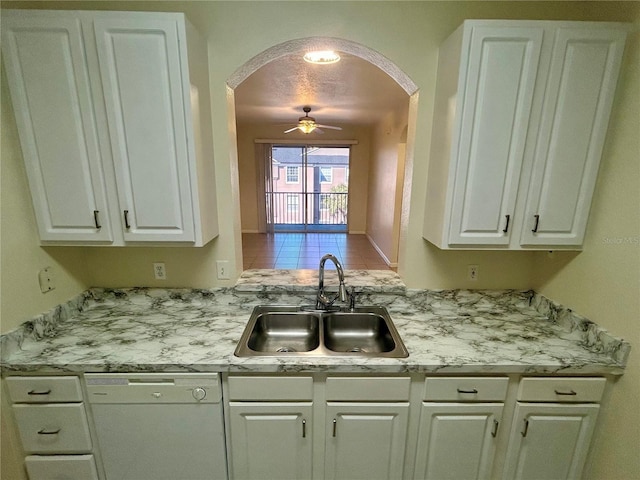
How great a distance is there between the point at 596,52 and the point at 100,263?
2684 millimetres

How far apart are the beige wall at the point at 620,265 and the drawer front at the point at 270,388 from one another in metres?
1.34

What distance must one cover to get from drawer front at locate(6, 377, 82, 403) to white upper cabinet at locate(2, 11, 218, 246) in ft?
2.00

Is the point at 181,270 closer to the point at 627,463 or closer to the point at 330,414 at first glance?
the point at 330,414

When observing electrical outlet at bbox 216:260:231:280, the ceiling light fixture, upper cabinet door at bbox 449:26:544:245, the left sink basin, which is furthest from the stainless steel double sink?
the ceiling light fixture

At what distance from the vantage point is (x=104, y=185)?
1326 mm

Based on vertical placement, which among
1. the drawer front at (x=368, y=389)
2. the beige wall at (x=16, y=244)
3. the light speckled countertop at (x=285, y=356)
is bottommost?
the drawer front at (x=368, y=389)

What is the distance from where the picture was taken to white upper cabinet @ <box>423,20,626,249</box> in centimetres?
122

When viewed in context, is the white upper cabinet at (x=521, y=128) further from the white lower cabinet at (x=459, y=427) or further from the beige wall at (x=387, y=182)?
the beige wall at (x=387, y=182)

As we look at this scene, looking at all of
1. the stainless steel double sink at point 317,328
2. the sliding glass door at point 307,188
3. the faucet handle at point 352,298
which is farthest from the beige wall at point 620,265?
the sliding glass door at point 307,188

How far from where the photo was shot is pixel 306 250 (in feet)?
17.9

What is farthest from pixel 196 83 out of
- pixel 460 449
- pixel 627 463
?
pixel 627 463

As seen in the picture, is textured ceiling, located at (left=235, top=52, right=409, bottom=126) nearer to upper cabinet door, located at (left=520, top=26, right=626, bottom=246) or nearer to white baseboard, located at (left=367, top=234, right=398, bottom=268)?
upper cabinet door, located at (left=520, top=26, right=626, bottom=246)

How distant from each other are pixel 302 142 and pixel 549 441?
6630 millimetres

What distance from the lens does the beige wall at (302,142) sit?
679 cm
